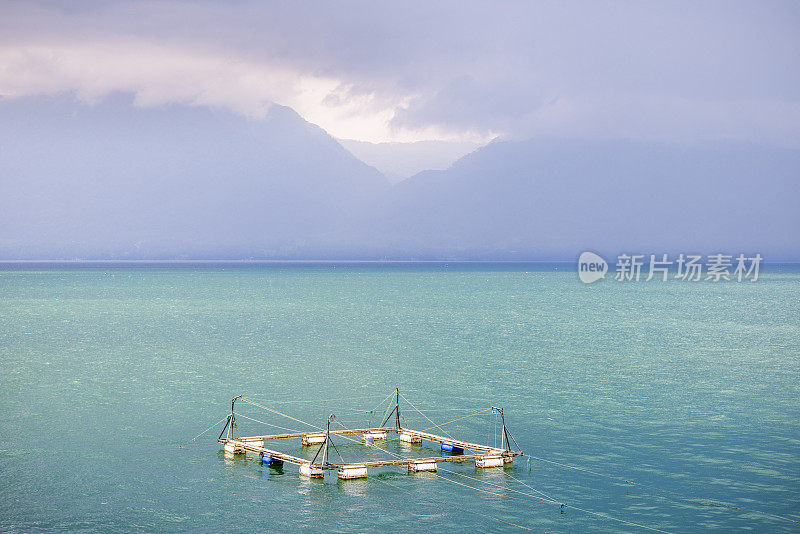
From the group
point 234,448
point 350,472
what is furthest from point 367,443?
point 234,448

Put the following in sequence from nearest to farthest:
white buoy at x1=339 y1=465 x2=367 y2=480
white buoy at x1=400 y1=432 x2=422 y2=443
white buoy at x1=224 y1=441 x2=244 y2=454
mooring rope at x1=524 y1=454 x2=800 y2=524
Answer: mooring rope at x1=524 y1=454 x2=800 y2=524 → white buoy at x1=339 y1=465 x2=367 y2=480 → white buoy at x1=224 y1=441 x2=244 y2=454 → white buoy at x1=400 y1=432 x2=422 y2=443

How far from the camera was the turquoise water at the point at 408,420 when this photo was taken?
34281 mm

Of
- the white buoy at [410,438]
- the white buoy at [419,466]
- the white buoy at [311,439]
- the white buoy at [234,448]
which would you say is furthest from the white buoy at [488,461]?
the white buoy at [234,448]

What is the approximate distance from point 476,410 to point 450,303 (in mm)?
118400

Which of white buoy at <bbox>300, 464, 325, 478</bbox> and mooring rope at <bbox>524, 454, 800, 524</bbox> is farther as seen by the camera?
white buoy at <bbox>300, 464, 325, 478</bbox>

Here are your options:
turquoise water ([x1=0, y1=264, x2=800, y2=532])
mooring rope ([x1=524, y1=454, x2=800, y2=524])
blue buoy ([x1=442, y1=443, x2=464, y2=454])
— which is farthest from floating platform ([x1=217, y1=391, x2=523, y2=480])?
mooring rope ([x1=524, y1=454, x2=800, y2=524])

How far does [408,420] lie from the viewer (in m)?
50.5

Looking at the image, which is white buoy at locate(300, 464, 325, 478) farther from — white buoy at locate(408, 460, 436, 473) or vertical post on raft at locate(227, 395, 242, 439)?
vertical post on raft at locate(227, 395, 242, 439)

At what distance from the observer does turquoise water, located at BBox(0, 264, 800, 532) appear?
3428 centimetres

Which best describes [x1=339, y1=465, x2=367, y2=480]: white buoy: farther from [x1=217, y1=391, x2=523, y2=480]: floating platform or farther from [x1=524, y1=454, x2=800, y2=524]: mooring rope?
[x1=524, y1=454, x2=800, y2=524]: mooring rope

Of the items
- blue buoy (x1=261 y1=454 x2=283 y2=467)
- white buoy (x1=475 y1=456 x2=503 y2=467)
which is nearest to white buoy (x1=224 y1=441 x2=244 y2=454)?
blue buoy (x1=261 y1=454 x2=283 y2=467)

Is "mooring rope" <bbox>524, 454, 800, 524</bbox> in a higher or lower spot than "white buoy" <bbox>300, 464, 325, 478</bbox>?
lower

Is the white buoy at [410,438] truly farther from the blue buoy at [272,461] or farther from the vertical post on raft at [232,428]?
the vertical post on raft at [232,428]

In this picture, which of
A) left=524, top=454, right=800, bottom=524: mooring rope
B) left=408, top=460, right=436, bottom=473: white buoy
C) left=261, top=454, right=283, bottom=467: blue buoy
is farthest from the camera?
left=261, top=454, right=283, bottom=467: blue buoy
